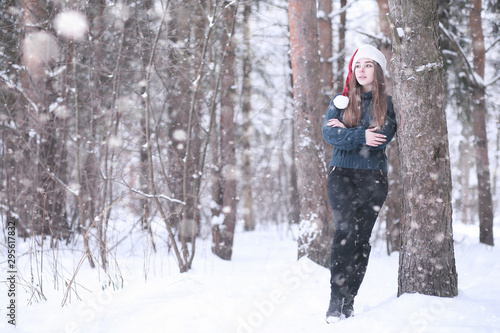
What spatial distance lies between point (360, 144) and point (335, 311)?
108 centimetres

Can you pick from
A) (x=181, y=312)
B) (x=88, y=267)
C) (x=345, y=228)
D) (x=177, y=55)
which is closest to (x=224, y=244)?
(x=88, y=267)

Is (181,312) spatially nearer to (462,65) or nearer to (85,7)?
(85,7)

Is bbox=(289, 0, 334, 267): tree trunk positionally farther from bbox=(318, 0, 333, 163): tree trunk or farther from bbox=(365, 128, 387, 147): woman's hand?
bbox=(318, 0, 333, 163): tree trunk

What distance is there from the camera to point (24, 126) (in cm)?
580

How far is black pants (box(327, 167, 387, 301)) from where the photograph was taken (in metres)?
2.57

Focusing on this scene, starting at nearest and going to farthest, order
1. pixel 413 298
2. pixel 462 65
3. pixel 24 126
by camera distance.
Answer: pixel 413 298, pixel 24 126, pixel 462 65

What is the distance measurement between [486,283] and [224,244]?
4109 mm

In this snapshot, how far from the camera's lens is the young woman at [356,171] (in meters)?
2.57

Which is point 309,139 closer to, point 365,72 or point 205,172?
point 205,172

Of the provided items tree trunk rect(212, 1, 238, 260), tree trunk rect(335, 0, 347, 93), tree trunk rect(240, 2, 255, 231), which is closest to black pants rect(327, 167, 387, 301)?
tree trunk rect(212, 1, 238, 260)

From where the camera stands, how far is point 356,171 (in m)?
2.64

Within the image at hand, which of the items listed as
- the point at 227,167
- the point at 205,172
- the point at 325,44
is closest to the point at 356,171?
the point at 205,172

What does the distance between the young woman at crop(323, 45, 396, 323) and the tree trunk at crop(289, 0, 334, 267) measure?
1.91 meters

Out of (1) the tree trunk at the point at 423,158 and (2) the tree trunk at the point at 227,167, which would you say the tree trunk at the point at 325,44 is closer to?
(2) the tree trunk at the point at 227,167
